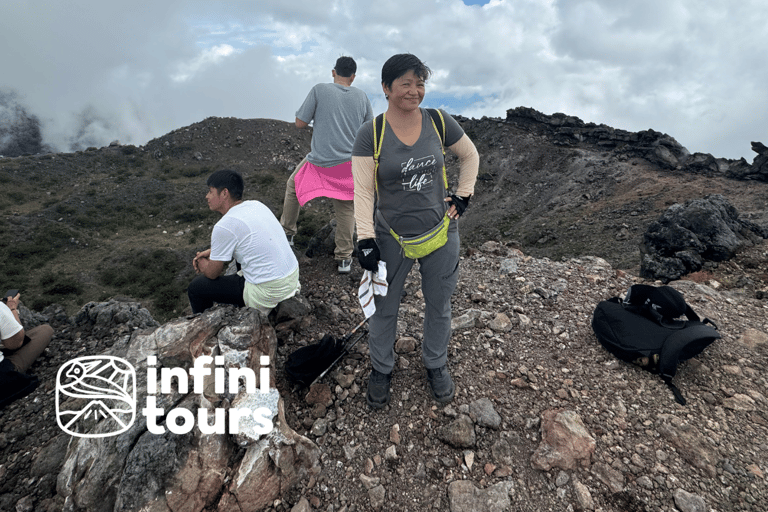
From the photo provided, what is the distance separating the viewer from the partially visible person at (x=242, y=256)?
3.38 metres

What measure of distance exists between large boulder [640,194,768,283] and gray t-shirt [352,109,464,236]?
595cm

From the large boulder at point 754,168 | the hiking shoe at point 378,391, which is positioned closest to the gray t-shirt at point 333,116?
the hiking shoe at point 378,391

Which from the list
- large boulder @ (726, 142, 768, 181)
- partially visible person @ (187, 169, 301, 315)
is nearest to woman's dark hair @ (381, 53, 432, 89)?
partially visible person @ (187, 169, 301, 315)

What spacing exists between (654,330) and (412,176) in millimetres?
2816

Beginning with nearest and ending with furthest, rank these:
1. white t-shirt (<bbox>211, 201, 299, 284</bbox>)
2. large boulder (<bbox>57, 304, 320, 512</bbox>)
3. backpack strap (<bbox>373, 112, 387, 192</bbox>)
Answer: large boulder (<bbox>57, 304, 320, 512</bbox>) → backpack strap (<bbox>373, 112, 387, 192</bbox>) → white t-shirt (<bbox>211, 201, 299, 284</bbox>)

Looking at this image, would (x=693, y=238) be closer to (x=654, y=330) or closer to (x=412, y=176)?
(x=654, y=330)

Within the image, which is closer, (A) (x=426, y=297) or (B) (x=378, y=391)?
(A) (x=426, y=297)

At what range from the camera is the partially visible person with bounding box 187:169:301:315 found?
11.1 feet

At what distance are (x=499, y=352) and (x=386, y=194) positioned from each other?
215 centimetres

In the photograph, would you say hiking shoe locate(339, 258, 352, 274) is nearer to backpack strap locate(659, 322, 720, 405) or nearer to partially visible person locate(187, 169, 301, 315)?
partially visible person locate(187, 169, 301, 315)

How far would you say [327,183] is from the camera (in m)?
4.88

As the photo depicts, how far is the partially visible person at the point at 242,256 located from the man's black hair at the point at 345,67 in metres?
2.09

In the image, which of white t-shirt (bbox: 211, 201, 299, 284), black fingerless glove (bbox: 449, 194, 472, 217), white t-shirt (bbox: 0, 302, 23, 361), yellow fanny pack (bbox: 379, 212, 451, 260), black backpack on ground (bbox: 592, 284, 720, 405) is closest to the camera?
yellow fanny pack (bbox: 379, 212, 451, 260)

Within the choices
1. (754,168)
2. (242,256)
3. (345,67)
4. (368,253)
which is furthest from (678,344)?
(754,168)
